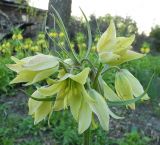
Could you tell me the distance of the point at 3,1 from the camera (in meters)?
17.9

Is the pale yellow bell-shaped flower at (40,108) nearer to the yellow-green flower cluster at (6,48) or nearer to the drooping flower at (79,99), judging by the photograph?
the drooping flower at (79,99)

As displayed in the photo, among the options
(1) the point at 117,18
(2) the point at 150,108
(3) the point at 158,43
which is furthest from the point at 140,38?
(2) the point at 150,108

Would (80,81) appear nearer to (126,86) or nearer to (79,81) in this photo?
(79,81)

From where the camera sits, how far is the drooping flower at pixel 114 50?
149cm

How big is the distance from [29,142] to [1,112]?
27.4 inches

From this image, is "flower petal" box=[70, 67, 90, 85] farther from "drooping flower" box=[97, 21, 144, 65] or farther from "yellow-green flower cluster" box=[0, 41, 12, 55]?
"yellow-green flower cluster" box=[0, 41, 12, 55]

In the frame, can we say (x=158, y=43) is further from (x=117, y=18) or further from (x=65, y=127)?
(x=65, y=127)

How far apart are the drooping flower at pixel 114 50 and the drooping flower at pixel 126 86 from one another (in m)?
0.11

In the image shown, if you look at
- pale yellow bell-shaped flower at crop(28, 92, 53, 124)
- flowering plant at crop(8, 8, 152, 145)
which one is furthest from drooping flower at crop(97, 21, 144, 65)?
pale yellow bell-shaped flower at crop(28, 92, 53, 124)

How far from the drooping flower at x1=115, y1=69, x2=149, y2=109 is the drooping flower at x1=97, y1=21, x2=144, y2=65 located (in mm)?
113

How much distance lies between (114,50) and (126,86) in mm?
154

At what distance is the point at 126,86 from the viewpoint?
161 centimetres

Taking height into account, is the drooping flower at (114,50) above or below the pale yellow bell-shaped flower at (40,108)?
above

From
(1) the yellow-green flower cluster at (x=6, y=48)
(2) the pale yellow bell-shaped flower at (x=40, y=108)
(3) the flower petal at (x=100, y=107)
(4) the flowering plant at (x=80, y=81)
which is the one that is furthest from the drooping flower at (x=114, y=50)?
(1) the yellow-green flower cluster at (x=6, y=48)
